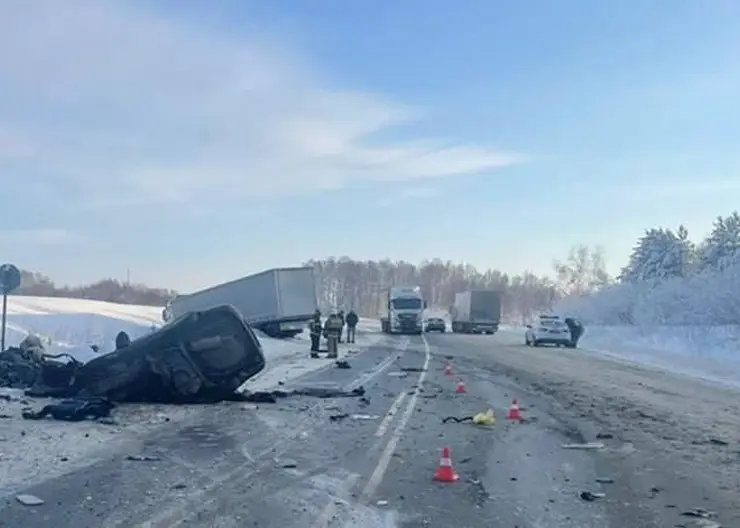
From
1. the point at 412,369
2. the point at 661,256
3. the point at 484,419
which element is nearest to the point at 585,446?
the point at 484,419

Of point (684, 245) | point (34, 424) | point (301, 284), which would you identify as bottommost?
point (34, 424)

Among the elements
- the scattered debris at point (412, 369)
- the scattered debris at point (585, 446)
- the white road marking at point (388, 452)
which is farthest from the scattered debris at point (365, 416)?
the scattered debris at point (412, 369)

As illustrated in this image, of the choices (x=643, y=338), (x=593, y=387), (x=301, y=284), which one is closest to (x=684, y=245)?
(x=643, y=338)

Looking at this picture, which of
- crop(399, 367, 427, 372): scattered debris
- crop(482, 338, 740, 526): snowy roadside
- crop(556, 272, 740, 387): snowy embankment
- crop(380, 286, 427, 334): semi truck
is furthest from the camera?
crop(380, 286, 427, 334): semi truck

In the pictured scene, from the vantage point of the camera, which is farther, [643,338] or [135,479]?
[643,338]

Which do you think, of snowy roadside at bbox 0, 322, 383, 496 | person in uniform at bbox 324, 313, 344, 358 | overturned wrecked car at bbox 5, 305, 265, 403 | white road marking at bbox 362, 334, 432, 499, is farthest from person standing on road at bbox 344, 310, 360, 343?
snowy roadside at bbox 0, 322, 383, 496

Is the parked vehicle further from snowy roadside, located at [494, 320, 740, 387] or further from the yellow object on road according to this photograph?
the yellow object on road

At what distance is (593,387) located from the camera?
2066 centimetres

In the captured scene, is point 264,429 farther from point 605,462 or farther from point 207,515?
point 207,515

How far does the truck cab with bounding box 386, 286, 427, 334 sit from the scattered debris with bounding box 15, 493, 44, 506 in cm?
5567

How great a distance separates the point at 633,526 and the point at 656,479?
2.25 m

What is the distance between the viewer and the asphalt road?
713 centimetres

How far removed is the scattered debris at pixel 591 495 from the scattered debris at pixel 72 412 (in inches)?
305

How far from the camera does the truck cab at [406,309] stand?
63.2 meters
